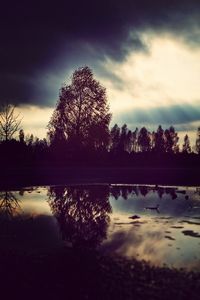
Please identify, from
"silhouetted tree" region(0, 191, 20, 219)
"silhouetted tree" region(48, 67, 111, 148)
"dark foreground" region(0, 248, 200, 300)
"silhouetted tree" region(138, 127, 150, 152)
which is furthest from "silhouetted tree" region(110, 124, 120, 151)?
"dark foreground" region(0, 248, 200, 300)

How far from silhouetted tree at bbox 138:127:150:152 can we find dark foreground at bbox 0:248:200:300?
161 m

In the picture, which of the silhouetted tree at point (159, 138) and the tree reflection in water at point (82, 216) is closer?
the tree reflection in water at point (82, 216)

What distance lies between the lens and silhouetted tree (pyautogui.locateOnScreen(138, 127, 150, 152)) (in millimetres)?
170375

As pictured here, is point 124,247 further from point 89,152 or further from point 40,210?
point 89,152

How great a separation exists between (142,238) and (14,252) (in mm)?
4492

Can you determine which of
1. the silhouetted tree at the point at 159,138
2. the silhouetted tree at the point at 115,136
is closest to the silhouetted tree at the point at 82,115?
the silhouetted tree at the point at 115,136

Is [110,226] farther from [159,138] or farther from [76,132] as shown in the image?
[159,138]

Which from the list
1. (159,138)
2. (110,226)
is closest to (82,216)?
(110,226)

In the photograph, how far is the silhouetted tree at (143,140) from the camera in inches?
6708

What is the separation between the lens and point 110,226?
50.9 feet

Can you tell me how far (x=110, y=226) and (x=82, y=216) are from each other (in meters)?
3.13

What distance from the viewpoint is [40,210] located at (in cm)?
2022

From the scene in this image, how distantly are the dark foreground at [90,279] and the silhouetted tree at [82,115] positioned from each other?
49584mm

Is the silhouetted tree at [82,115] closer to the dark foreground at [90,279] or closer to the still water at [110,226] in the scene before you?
the still water at [110,226]
